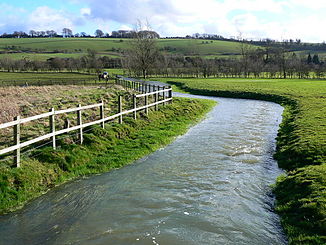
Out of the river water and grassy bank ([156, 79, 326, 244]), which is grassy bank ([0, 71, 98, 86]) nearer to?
the river water

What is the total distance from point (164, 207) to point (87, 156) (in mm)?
4537

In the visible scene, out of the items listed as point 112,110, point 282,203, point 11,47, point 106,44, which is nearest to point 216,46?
point 106,44

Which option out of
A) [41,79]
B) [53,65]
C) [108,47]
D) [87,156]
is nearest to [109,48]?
[108,47]

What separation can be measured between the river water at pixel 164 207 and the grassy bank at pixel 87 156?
1.42 ft

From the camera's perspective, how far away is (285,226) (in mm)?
6719

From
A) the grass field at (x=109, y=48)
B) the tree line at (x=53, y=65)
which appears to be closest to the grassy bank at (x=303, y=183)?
the tree line at (x=53, y=65)

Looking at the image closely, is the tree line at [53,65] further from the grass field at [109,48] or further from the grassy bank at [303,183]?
the grassy bank at [303,183]

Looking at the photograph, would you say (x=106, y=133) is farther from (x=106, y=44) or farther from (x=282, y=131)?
(x=106, y=44)

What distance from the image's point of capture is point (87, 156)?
1115cm

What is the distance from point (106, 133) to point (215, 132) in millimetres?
6519

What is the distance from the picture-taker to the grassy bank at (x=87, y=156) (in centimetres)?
820

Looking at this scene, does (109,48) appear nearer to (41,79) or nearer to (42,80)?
(41,79)

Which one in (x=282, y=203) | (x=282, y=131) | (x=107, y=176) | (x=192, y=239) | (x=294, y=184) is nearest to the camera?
(x=192, y=239)

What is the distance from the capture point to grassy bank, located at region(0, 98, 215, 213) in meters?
8.20
